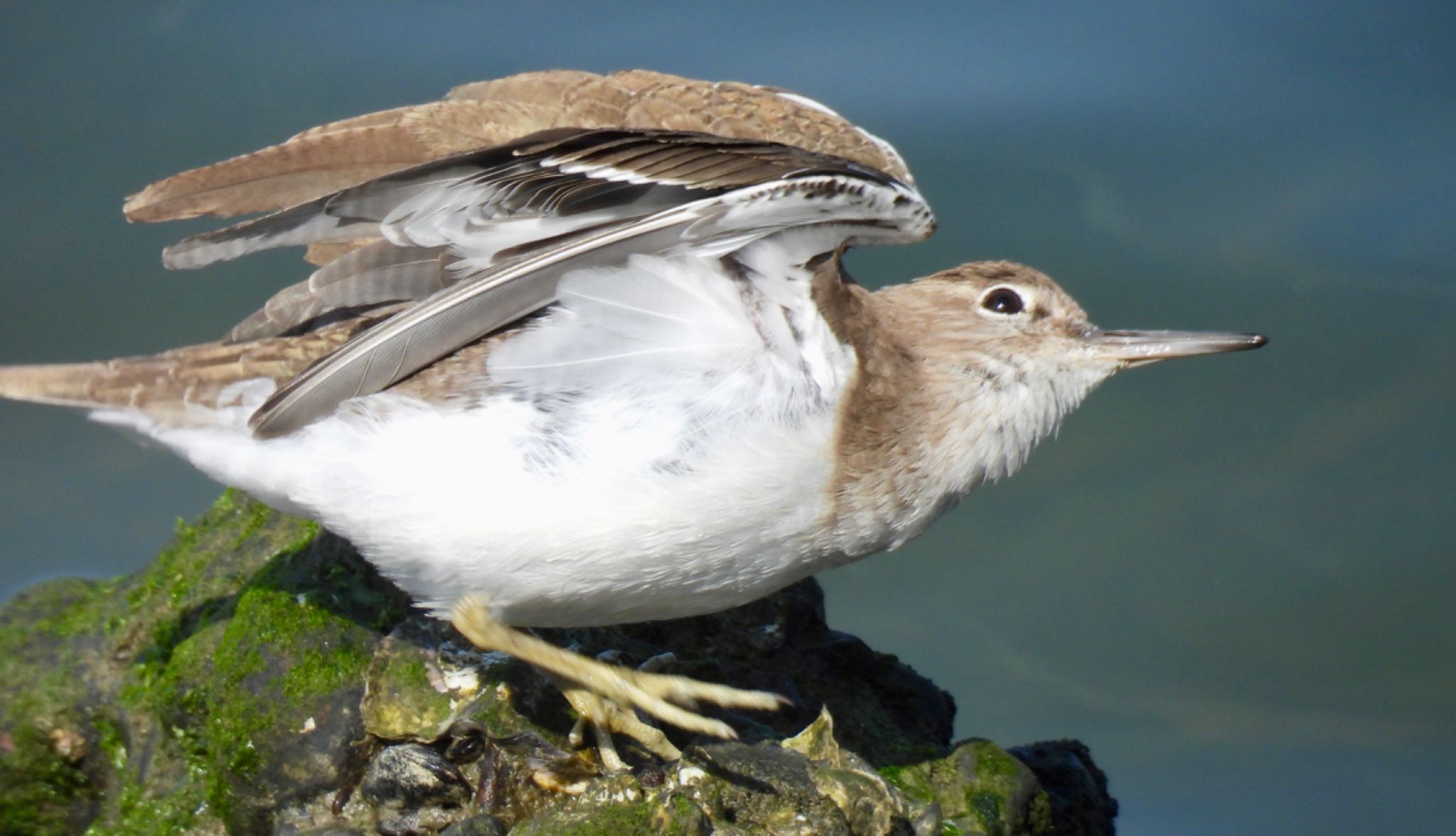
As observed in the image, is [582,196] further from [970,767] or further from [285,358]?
[970,767]

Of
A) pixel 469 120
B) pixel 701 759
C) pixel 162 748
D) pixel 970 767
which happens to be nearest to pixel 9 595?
pixel 162 748

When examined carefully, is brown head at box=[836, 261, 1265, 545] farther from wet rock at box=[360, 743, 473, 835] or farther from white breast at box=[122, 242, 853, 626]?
wet rock at box=[360, 743, 473, 835]

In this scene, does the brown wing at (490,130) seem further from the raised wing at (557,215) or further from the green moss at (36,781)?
the green moss at (36,781)

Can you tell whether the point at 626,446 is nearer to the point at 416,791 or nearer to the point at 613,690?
the point at 613,690

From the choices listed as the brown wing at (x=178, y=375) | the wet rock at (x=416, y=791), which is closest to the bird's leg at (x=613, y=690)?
the wet rock at (x=416, y=791)

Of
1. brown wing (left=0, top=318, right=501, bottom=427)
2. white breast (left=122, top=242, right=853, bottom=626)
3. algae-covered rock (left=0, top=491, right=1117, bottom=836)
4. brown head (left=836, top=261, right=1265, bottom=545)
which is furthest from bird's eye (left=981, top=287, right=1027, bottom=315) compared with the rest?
brown wing (left=0, top=318, right=501, bottom=427)

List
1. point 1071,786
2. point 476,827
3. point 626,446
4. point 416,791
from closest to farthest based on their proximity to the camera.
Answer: point 476,827, point 626,446, point 416,791, point 1071,786

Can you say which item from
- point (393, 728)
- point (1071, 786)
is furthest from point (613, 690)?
point (1071, 786)
